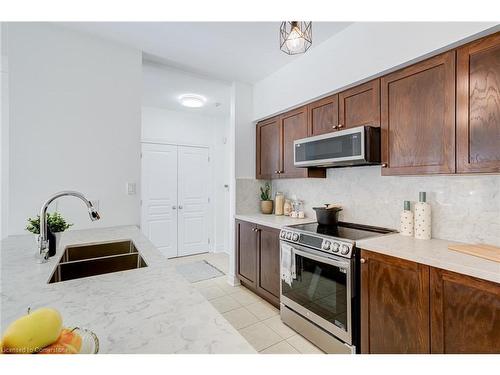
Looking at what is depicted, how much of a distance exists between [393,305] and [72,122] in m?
2.79

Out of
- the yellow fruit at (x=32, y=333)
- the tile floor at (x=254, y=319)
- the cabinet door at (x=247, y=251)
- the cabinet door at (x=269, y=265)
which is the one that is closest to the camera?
the yellow fruit at (x=32, y=333)

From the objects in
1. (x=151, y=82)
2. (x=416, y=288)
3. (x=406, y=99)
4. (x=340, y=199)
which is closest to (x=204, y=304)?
(x=416, y=288)

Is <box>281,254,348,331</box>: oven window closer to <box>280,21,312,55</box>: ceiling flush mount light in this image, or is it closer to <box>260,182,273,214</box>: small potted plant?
<box>260,182,273,214</box>: small potted plant

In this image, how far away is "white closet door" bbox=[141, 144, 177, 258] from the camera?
4051 millimetres

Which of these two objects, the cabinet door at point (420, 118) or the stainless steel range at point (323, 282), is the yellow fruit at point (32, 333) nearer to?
the stainless steel range at point (323, 282)

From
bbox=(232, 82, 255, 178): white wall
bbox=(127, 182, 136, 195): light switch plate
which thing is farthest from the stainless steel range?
bbox=(127, 182, 136, 195): light switch plate

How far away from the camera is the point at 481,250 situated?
138 cm

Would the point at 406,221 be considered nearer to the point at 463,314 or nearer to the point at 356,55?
the point at 463,314

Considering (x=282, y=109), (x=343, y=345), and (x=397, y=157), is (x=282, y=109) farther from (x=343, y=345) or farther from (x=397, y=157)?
(x=343, y=345)

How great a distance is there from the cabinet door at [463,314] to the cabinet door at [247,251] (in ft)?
5.66

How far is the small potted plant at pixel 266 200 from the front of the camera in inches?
125

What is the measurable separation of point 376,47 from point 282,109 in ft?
3.66

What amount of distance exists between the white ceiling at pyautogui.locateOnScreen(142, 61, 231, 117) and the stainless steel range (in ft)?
7.17

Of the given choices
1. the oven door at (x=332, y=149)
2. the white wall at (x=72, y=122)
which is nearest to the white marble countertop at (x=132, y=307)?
the white wall at (x=72, y=122)
